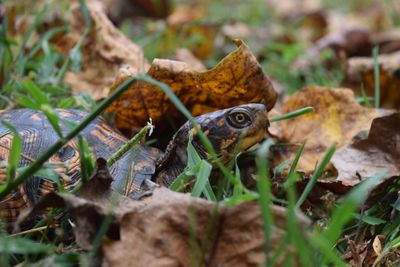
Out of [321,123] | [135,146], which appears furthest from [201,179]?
[321,123]

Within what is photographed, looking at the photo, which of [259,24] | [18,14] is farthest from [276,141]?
[259,24]

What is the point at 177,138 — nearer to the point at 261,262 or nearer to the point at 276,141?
the point at 276,141

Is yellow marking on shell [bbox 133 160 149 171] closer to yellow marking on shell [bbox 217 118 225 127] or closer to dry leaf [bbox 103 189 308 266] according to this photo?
yellow marking on shell [bbox 217 118 225 127]

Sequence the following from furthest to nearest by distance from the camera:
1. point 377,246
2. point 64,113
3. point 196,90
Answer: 1. point 196,90
2. point 64,113
3. point 377,246

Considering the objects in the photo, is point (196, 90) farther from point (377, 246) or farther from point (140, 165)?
point (377, 246)

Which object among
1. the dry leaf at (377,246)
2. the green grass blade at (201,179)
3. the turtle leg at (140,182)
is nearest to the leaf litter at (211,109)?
the dry leaf at (377,246)
